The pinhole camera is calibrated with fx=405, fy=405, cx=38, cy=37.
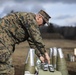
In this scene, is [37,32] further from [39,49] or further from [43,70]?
[43,70]

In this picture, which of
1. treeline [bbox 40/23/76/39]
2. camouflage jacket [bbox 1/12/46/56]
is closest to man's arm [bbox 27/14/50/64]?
camouflage jacket [bbox 1/12/46/56]

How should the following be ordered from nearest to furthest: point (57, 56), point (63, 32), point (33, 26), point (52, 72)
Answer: point (33, 26) < point (52, 72) < point (57, 56) < point (63, 32)

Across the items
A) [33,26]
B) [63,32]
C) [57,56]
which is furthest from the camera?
[63,32]

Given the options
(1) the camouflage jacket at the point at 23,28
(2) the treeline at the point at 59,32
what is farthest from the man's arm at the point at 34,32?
(2) the treeline at the point at 59,32

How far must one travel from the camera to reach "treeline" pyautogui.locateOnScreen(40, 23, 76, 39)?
4118 centimetres

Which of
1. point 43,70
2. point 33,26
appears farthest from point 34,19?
point 43,70

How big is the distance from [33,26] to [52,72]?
0.98 metres

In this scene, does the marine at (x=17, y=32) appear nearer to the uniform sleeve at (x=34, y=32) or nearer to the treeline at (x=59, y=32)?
the uniform sleeve at (x=34, y=32)

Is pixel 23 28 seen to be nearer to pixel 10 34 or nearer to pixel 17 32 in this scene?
pixel 17 32

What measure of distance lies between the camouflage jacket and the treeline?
33497mm

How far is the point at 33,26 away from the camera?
267 inches

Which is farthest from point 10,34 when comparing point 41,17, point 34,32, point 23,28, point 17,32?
point 41,17

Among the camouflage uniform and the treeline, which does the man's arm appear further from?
the treeline

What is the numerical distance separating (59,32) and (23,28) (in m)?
37.1
